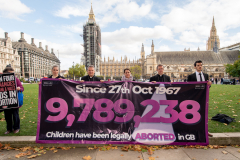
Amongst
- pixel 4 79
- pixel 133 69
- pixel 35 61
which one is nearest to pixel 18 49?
pixel 35 61

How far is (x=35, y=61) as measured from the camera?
7556 cm

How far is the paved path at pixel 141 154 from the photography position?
296 cm

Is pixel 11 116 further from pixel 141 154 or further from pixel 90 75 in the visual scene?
pixel 141 154

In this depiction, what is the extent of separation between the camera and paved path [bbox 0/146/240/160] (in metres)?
2.96

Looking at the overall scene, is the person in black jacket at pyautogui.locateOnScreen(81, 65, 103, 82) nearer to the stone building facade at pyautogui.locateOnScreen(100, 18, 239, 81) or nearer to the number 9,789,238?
the number 9,789,238

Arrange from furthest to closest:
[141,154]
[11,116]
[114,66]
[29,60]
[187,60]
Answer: [114,66] → [187,60] → [29,60] → [11,116] → [141,154]

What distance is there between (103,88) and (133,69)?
80030mm

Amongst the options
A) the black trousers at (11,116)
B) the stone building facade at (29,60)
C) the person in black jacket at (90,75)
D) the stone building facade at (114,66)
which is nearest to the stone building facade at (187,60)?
the stone building facade at (114,66)

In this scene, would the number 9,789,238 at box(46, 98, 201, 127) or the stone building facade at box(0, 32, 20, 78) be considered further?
→ the stone building facade at box(0, 32, 20, 78)

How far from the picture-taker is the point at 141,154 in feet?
10.1

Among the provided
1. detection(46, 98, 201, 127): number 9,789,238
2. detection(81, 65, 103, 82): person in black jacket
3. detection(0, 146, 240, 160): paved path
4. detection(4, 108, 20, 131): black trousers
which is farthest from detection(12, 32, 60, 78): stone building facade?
detection(0, 146, 240, 160): paved path

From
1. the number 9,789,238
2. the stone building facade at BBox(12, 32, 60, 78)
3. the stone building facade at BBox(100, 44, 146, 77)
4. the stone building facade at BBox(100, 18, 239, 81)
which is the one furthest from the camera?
the stone building facade at BBox(100, 44, 146, 77)

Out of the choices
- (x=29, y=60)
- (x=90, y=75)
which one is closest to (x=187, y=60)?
(x=29, y=60)

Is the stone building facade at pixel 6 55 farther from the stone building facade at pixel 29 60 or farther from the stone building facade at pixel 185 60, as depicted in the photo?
the stone building facade at pixel 185 60
